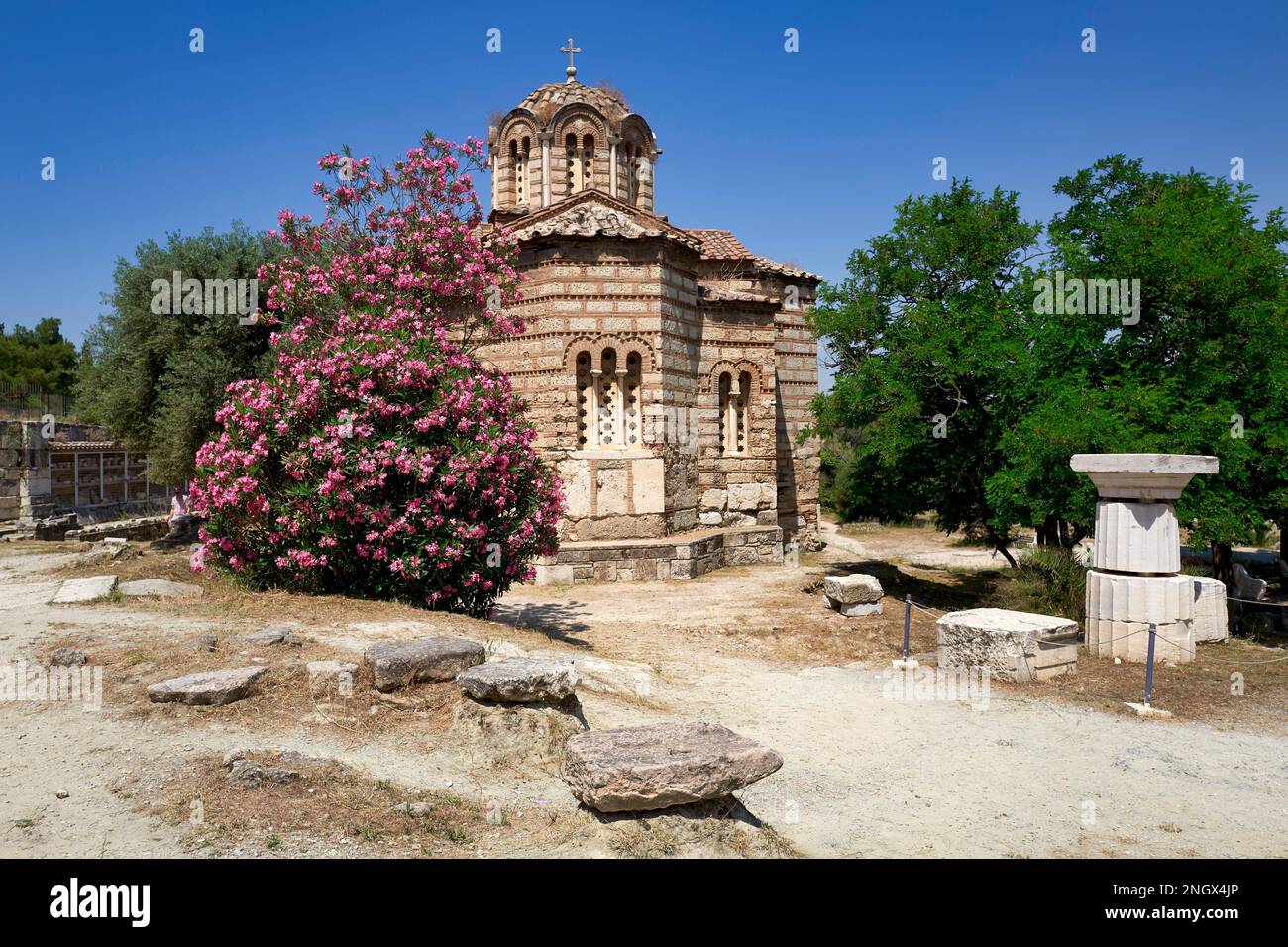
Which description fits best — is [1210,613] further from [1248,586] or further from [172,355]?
[172,355]

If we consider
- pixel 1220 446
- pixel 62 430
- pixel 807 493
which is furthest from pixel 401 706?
pixel 62 430

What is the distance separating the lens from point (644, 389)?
15.0 metres

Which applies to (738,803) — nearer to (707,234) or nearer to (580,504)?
(580,504)

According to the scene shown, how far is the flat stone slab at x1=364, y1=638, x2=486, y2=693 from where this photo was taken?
5.62m

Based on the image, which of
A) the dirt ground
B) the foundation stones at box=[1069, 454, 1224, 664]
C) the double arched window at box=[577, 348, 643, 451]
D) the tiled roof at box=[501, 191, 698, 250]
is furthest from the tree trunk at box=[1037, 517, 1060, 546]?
the tiled roof at box=[501, 191, 698, 250]

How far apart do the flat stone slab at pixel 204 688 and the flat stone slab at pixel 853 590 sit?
7915mm

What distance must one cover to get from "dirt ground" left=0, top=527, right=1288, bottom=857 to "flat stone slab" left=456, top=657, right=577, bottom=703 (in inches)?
13.3

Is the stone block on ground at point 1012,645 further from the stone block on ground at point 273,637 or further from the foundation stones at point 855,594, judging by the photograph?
the stone block on ground at point 273,637

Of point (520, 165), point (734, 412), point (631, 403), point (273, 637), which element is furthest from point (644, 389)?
point (273, 637)

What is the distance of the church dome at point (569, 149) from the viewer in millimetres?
19875

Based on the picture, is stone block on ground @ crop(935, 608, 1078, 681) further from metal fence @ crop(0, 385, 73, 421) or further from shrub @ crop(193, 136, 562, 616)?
metal fence @ crop(0, 385, 73, 421)

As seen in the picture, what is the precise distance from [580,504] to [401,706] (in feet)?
29.3

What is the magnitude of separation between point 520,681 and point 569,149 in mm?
17491
